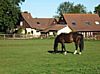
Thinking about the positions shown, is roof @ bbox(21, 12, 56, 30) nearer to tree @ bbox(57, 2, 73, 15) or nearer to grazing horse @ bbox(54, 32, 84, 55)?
tree @ bbox(57, 2, 73, 15)

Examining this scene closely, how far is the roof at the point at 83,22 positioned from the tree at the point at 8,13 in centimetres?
1718

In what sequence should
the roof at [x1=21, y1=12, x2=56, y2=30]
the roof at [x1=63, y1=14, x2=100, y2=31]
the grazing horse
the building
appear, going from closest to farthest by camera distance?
the grazing horse → the building → the roof at [x1=63, y1=14, x2=100, y2=31] → the roof at [x1=21, y1=12, x2=56, y2=30]

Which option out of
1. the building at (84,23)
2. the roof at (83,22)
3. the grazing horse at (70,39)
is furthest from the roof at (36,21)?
the grazing horse at (70,39)

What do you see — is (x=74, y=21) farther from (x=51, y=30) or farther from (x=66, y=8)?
(x=66, y=8)

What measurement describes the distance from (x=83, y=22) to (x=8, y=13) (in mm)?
23277

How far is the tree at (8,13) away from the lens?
78.9 meters

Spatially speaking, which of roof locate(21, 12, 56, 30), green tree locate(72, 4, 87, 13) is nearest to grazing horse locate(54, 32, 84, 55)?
roof locate(21, 12, 56, 30)

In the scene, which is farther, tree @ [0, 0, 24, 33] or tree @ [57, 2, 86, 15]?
tree @ [57, 2, 86, 15]

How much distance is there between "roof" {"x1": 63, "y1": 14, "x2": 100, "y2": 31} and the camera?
9250 cm

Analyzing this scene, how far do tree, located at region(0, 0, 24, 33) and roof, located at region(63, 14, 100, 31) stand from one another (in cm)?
1718

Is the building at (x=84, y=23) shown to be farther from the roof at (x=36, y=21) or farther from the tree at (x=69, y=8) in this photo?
the tree at (x=69, y=8)

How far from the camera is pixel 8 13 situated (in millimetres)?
82875

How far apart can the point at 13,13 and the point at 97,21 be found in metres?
26.3

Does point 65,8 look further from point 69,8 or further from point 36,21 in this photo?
point 36,21
